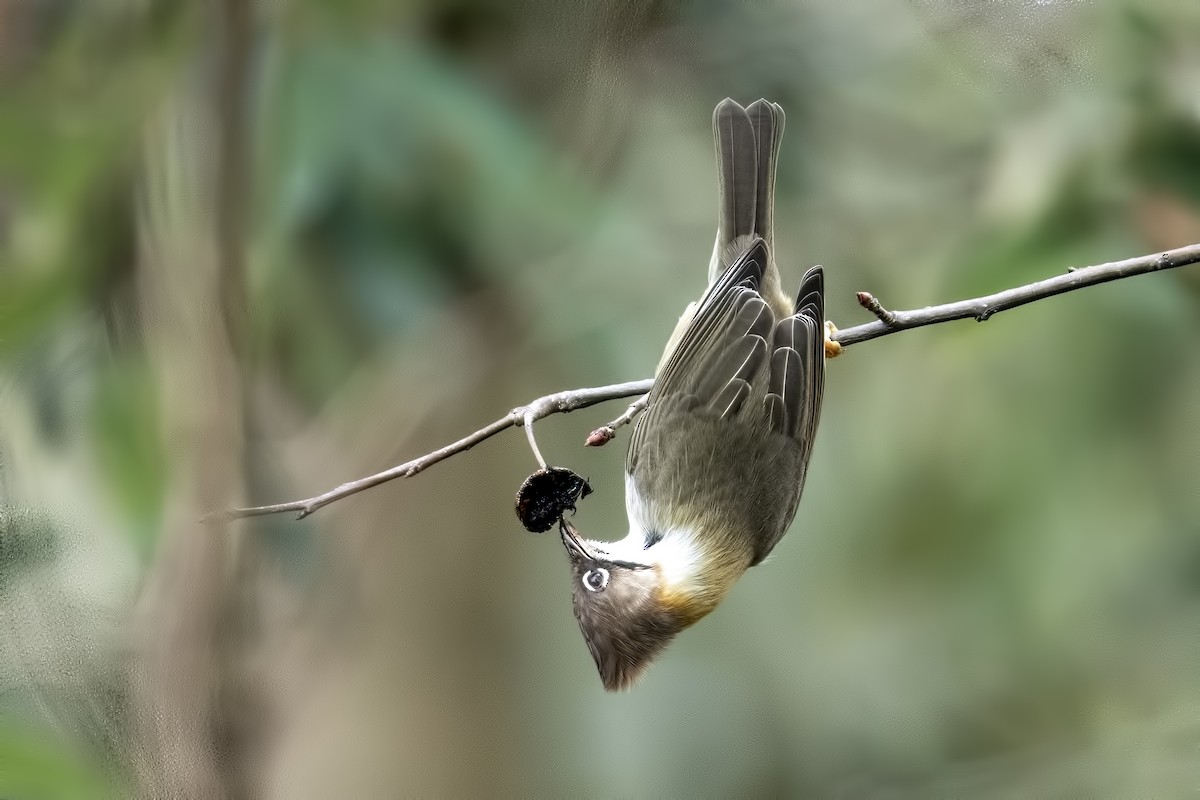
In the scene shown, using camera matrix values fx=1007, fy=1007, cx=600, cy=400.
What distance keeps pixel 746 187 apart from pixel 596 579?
0.40 metres

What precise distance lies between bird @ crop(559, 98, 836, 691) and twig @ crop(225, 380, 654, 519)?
0.04 meters

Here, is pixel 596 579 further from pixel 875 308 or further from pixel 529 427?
pixel 875 308

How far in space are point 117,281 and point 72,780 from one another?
45 cm

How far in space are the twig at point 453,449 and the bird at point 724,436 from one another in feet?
0.13

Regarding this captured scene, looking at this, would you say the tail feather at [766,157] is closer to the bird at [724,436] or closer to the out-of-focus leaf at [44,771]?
the bird at [724,436]

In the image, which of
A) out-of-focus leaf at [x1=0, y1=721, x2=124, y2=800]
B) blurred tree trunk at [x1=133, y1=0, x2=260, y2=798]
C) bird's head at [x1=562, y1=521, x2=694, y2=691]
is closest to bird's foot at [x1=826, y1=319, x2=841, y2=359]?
bird's head at [x1=562, y1=521, x2=694, y2=691]

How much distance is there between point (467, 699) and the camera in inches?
38.2

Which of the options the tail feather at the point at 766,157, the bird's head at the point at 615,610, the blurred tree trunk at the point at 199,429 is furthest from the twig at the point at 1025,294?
the blurred tree trunk at the point at 199,429

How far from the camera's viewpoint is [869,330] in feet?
2.99

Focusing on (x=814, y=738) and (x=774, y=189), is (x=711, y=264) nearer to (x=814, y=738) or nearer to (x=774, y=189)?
(x=774, y=189)

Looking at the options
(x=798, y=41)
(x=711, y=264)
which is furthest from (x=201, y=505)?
(x=798, y=41)

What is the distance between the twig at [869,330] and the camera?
34.2 inches

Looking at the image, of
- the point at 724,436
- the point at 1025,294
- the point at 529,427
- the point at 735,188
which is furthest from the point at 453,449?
the point at 1025,294

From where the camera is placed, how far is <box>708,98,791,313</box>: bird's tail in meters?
0.95
